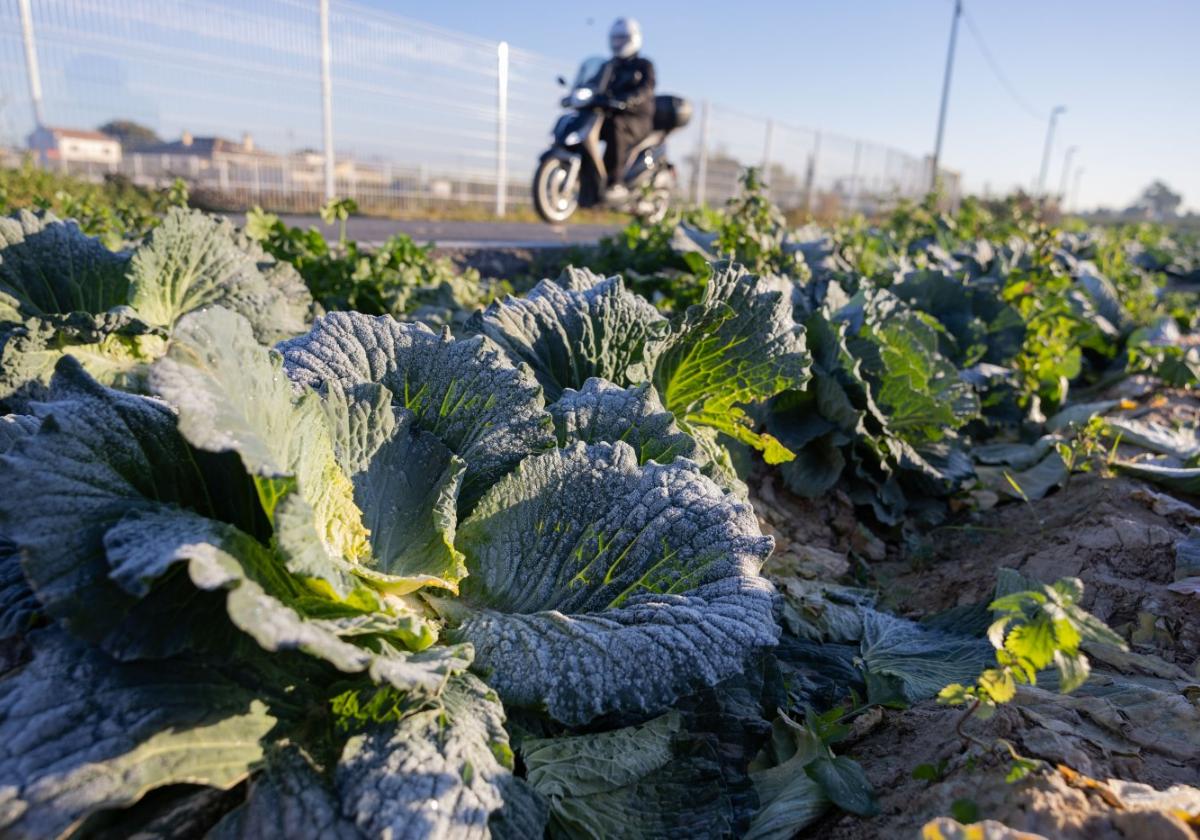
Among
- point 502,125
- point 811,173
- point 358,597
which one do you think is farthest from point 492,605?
point 811,173

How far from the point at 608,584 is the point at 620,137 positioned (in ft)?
32.8

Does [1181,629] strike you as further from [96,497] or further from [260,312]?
[260,312]

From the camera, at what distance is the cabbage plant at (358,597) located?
110 centimetres

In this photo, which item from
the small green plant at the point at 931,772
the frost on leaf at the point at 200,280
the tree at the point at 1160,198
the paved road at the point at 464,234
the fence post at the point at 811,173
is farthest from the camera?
the tree at the point at 1160,198

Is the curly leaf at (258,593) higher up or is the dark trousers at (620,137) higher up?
the dark trousers at (620,137)

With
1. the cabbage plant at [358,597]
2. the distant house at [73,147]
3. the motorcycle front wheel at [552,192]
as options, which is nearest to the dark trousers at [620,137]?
the motorcycle front wheel at [552,192]

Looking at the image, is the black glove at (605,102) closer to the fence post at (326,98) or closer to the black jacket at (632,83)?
the black jacket at (632,83)

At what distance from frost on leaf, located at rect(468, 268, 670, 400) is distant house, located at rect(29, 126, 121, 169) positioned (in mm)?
13008

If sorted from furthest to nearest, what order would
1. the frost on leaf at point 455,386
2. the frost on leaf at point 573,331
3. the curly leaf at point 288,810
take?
the frost on leaf at point 573,331
the frost on leaf at point 455,386
the curly leaf at point 288,810

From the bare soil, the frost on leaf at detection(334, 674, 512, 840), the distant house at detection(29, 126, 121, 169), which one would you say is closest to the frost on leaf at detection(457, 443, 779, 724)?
the frost on leaf at detection(334, 674, 512, 840)

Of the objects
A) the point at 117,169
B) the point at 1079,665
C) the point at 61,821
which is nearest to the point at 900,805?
the point at 1079,665

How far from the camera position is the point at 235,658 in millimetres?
1197

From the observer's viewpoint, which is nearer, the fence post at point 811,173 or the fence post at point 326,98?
the fence post at point 326,98

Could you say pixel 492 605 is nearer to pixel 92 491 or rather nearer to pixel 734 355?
pixel 92 491
